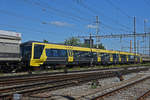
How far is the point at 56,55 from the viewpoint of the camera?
75.2 feet

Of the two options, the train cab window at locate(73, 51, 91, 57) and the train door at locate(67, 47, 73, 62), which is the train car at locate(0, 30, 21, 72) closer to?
the train door at locate(67, 47, 73, 62)

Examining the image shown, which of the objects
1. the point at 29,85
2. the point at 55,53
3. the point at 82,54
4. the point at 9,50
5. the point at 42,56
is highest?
the point at 9,50

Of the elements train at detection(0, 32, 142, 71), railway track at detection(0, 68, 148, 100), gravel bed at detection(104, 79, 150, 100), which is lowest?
gravel bed at detection(104, 79, 150, 100)

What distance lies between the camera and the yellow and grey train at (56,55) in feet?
66.9

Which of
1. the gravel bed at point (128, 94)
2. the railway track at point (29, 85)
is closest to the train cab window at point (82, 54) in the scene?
the railway track at point (29, 85)

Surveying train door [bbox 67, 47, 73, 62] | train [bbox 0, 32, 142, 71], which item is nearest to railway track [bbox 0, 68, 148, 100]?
train [bbox 0, 32, 142, 71]

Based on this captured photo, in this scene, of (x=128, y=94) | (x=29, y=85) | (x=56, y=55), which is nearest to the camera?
(x=128, y=94)

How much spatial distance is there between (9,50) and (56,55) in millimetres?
6149

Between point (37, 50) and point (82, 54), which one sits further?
point (82, 54)

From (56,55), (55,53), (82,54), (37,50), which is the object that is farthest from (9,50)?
(82,54)

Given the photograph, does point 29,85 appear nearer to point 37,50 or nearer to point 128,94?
point 128,94

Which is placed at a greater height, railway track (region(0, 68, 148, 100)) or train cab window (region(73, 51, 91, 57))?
train cab window (region(73, 51, 91, 57))

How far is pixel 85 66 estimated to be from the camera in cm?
2994

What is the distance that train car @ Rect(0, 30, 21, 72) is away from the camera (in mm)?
17641
